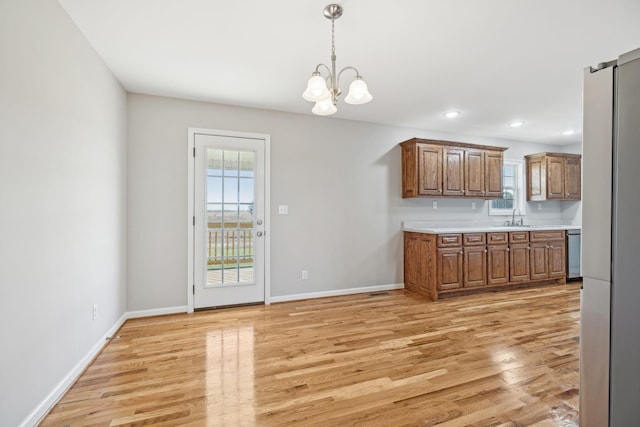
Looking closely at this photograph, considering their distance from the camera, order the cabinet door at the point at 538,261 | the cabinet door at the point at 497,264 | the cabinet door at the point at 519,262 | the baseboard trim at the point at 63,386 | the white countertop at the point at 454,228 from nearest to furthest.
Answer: the baseboard trim at the point at 63,386 → the white countertop at the point at 454,228 → the cabinet door at the point at 497,264 → the cabinet door at the point at 519,262 → the cabinet door at the point at 538,261

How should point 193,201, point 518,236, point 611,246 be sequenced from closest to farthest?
point 611,246 < point 193,201 < point 518,236

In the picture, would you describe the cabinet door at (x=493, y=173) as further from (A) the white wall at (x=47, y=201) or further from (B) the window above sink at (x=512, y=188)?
(A) the white wall at (x=47, y=201)

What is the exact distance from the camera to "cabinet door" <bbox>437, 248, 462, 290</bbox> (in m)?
3.95

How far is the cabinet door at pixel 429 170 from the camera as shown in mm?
4332

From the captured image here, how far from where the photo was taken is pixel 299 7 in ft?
6.41

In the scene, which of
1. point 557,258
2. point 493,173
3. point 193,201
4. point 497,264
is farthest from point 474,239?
point 193,201

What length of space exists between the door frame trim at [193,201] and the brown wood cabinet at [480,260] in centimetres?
212

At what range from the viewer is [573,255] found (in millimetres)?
4883

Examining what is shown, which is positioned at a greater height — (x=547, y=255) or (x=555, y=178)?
(x=555, y=178)

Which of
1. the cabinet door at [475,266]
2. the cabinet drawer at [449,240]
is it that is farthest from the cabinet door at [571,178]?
the cabinet drawer at [449,240]

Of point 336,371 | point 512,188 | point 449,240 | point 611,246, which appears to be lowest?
point 336,371

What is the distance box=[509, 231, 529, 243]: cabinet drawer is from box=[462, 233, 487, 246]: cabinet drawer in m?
0.52

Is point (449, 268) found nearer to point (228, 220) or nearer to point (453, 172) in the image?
point (453, 172)

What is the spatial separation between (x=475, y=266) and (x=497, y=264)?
1.38ft
